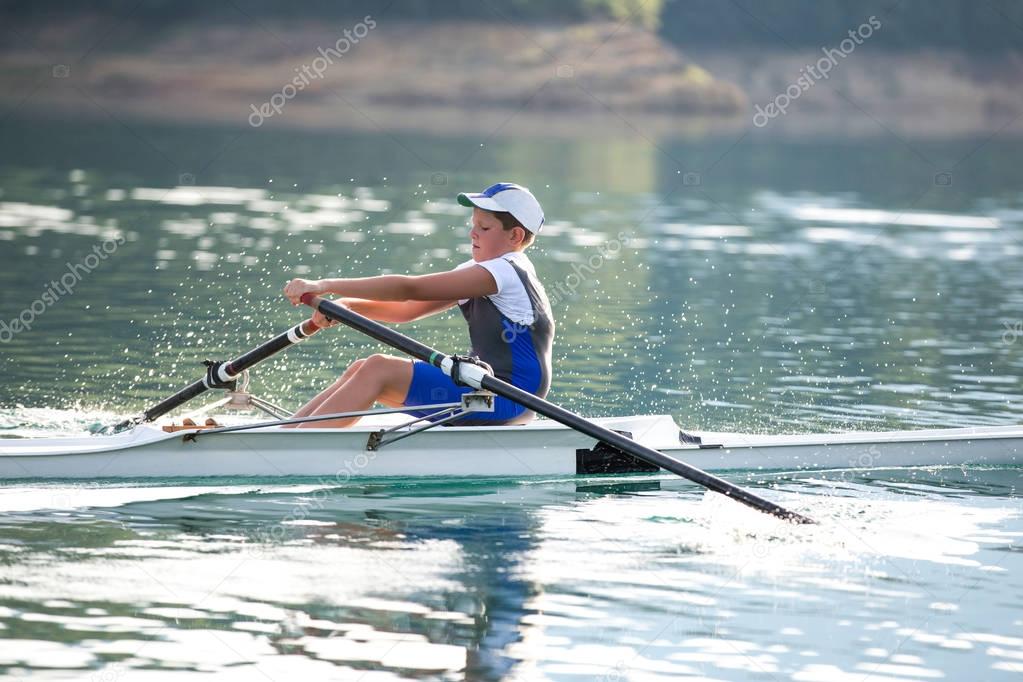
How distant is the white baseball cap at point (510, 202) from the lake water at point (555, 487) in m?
1.72

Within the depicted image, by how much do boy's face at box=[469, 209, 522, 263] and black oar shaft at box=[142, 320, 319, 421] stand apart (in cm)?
117

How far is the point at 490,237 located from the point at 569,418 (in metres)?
1.30

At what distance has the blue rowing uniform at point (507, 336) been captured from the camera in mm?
9898

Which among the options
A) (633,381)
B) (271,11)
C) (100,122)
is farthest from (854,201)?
(271,11)

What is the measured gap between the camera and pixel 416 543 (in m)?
8.96

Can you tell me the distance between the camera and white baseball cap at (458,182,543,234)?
9.84m

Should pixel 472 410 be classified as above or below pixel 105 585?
above

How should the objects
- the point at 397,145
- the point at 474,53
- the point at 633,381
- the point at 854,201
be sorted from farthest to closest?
the point at 474,53
the point at 397,145
the point at 854,201
the point at 633,381

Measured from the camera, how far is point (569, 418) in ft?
31.1

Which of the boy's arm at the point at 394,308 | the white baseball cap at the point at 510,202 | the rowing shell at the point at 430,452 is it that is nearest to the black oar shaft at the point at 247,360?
the boy's arm at the point at 394,308

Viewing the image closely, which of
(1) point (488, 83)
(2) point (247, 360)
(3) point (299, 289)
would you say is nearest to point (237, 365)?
(2) point (247, 360)

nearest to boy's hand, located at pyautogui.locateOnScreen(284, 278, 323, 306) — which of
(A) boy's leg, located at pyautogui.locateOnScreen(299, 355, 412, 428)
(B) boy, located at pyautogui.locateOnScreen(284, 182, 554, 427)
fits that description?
(B) boy, located at pyautogui.locateOnScreen(284, 182, 554, 427)

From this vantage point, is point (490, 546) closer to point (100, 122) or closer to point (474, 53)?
point (100, 122)

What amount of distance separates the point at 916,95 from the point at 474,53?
17960mm
